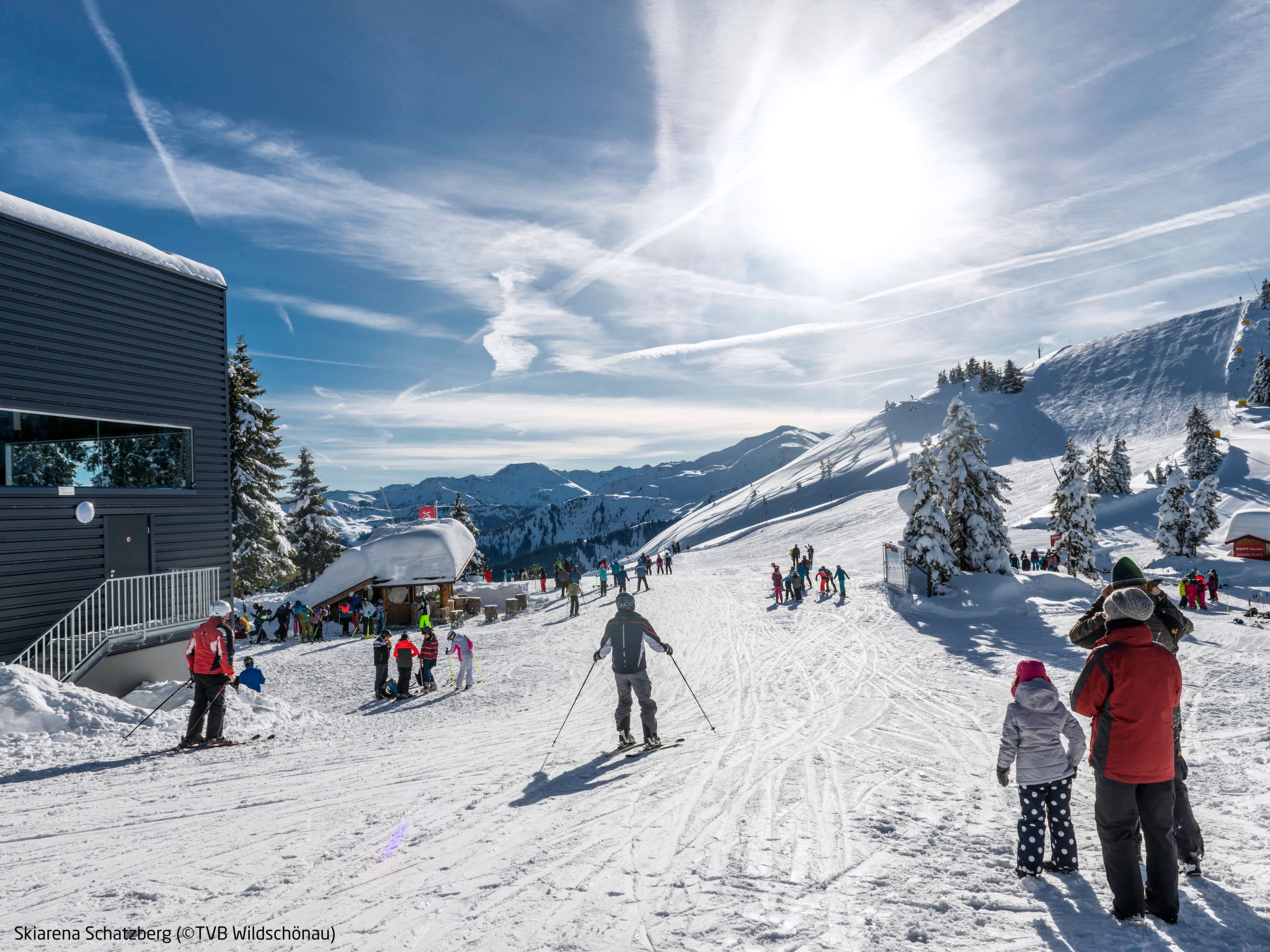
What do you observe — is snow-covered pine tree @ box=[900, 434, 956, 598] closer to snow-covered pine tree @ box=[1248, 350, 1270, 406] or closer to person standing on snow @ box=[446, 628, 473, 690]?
person standing on snow @ box=[446, 628, 473, 690]

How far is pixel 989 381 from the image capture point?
122062 millimetres

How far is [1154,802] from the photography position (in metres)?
3.70

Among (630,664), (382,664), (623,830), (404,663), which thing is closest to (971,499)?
(630,664)

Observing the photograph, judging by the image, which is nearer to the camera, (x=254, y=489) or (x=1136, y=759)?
(x=1136, y=759)

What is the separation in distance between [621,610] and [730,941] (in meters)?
4.25

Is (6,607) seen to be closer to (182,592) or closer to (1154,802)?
(182,592)

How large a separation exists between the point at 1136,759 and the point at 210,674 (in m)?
10.2

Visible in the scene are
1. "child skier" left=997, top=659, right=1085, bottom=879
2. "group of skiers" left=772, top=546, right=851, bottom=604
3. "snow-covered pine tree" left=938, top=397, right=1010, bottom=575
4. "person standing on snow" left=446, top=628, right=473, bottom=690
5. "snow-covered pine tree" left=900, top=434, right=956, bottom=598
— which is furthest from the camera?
"group of skiers" left=772, top=546, right=851, bottom=604

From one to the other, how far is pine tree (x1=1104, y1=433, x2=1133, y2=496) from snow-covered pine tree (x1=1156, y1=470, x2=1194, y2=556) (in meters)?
19.0

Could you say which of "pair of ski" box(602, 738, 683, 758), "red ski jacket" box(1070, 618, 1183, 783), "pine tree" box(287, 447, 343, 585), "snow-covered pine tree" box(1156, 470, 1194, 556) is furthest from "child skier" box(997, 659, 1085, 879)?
"snow-covered pine tree" box(1156, 470, 1194, 556)

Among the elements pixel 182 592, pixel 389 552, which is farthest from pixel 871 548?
pixel 182 592

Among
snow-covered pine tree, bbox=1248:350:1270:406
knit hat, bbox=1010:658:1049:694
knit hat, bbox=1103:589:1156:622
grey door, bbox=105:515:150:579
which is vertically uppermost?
snow-covered pine tree, bbox=1248:350:1270:406

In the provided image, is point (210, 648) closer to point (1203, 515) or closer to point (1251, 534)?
point (1251, 534)

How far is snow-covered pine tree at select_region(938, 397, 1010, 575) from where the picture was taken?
24359mm
